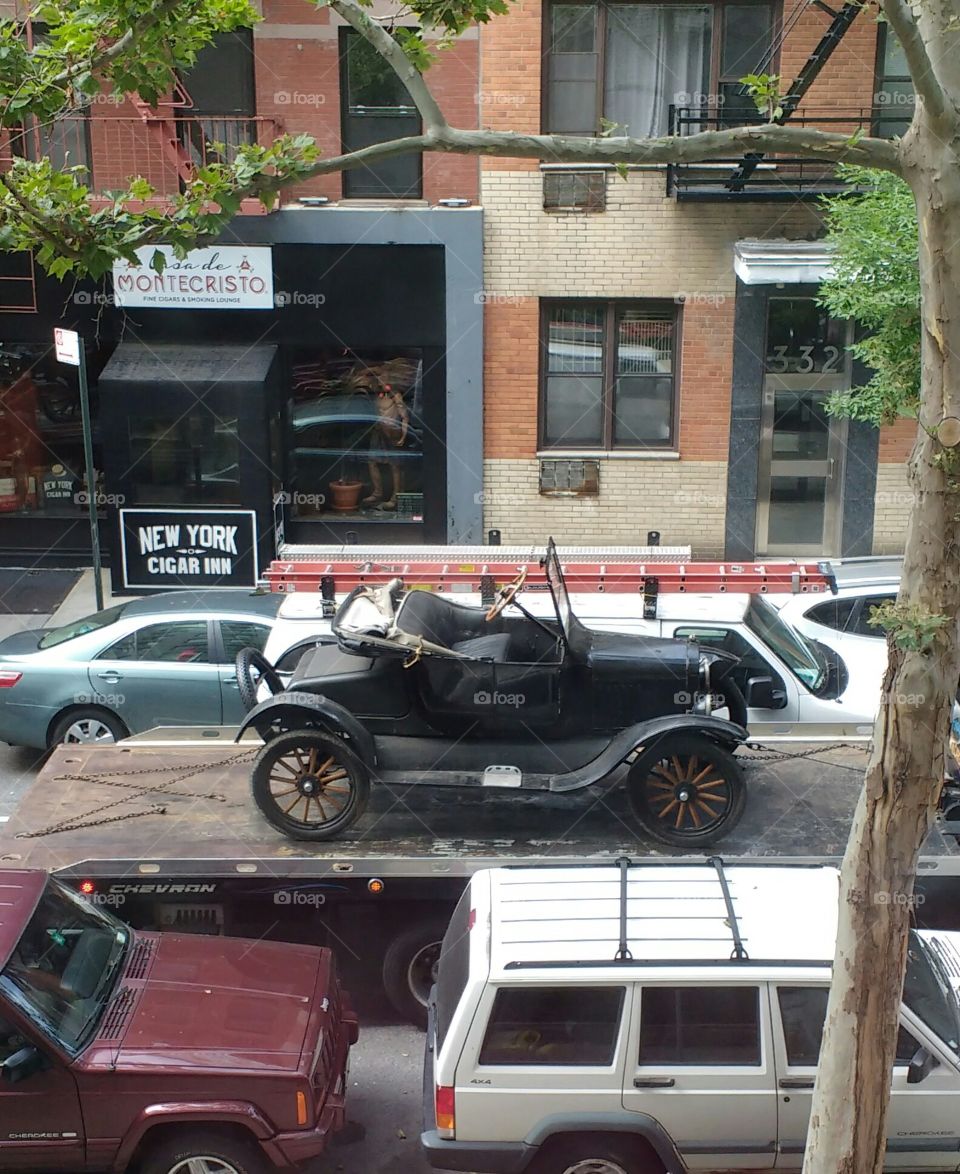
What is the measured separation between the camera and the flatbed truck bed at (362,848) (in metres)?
7.61

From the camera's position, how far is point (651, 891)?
6.47 meters

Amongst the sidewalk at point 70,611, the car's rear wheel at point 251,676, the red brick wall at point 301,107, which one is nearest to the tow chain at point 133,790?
the car's rear wheel at point 251,676

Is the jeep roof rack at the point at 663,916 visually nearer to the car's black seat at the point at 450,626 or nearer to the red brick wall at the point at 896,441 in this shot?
the car's black seat at the point at 450,626

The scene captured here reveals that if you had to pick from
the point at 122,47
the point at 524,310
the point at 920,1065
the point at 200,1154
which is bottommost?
the point at 200,1154

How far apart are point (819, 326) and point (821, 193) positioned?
1.71 metres

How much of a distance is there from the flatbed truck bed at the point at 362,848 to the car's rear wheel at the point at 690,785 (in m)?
0.14

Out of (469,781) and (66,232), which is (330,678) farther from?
(66,232)

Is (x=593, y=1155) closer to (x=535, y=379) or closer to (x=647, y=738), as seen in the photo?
(x=647, y=738)

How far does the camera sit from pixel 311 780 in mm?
8117

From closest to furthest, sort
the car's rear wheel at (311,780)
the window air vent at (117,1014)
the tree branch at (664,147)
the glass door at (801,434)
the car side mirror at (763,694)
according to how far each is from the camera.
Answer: the tree branch at (664,147) → the window air vent at (117,1014) → the car's rear wheel at (311,780) → the car side mirror at (763,694) → the glass door at (801,434)

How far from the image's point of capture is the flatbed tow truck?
761 cm

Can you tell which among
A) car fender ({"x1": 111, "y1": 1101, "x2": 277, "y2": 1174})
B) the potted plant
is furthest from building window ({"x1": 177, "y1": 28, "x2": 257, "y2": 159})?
car fender ({"x1": 111, "y1": 1101, "x2": 277, "y2": 1174})

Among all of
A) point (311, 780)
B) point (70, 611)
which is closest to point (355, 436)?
point (70, 611)

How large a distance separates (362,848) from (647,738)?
175 centimetres
